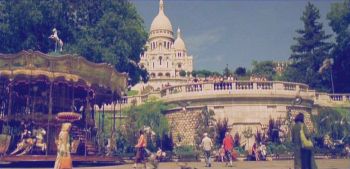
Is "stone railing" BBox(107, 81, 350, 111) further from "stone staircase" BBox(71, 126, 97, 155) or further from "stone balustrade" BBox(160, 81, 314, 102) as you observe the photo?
"stone staircase" BBox(71, 126, 97, 155)

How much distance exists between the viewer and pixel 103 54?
140ft

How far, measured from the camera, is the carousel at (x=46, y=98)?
87.0 feet

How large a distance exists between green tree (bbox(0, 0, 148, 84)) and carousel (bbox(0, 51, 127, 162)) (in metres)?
12.0

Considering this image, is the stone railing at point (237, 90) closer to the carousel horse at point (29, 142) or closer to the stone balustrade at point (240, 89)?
the stone balustrade at point (240, 89)

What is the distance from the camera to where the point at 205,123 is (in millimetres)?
37312

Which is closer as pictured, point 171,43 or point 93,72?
point 93,72

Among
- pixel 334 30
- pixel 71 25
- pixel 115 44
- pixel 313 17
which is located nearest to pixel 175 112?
pixel 115 44

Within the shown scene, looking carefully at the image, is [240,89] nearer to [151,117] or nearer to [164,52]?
[151,117]

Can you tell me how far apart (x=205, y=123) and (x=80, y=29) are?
1576 cm

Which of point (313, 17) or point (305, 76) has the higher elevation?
point (313, 17)

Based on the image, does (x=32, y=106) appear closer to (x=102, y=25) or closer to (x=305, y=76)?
(x=102, y=25)

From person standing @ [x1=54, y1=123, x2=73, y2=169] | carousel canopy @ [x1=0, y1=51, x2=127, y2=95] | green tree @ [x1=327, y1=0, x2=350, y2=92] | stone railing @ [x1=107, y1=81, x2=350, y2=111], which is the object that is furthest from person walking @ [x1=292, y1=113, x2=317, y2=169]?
green tree @ [x1=327, y1=0, x2=350, y2=92]

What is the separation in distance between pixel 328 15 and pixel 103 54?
2974cm

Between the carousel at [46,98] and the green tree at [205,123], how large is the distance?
765 cm
